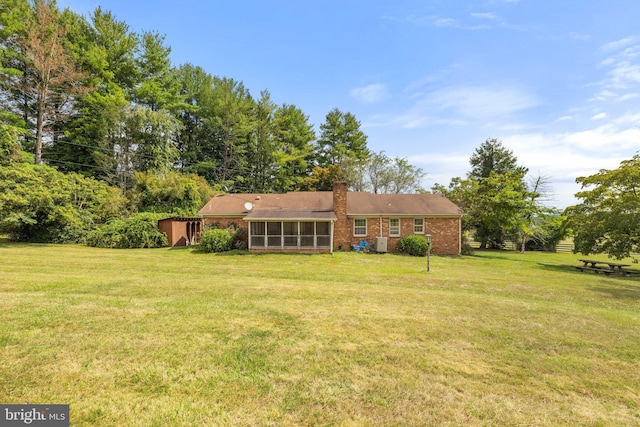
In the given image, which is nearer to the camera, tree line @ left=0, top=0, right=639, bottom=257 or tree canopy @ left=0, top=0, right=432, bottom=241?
tree line @ left=0, top=0, right=639, bottom=257

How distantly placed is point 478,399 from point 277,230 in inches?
666

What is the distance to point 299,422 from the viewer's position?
2.87 metres

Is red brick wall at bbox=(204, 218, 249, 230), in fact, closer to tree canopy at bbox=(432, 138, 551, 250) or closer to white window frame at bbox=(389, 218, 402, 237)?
white window frame at bbox=(389, 218, 402, 237)

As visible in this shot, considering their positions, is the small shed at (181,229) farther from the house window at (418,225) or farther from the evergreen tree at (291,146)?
the evergreen tree at (291,146)

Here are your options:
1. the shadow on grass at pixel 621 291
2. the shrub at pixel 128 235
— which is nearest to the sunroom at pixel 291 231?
the shrub at pixel 128 235

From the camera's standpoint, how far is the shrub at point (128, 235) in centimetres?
1917

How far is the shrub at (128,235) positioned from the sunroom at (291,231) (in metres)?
Result: 6.88

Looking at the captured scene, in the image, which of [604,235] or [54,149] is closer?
[604,235]

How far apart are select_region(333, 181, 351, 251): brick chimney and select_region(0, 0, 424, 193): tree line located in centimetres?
1588

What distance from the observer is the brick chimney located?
19.8 m

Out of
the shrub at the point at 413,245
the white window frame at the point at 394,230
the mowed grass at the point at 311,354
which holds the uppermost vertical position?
the white window frame at the point at 394,230

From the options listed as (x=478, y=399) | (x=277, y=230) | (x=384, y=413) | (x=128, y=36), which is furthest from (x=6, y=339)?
(x=128, y=36)

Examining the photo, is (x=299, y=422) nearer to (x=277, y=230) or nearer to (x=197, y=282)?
(x=197, y=282)

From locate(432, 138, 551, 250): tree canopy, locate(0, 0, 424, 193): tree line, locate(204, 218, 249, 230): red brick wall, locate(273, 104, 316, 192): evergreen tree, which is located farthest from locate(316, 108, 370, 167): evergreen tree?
locate(204, 218, 249, 230): red brick wall
